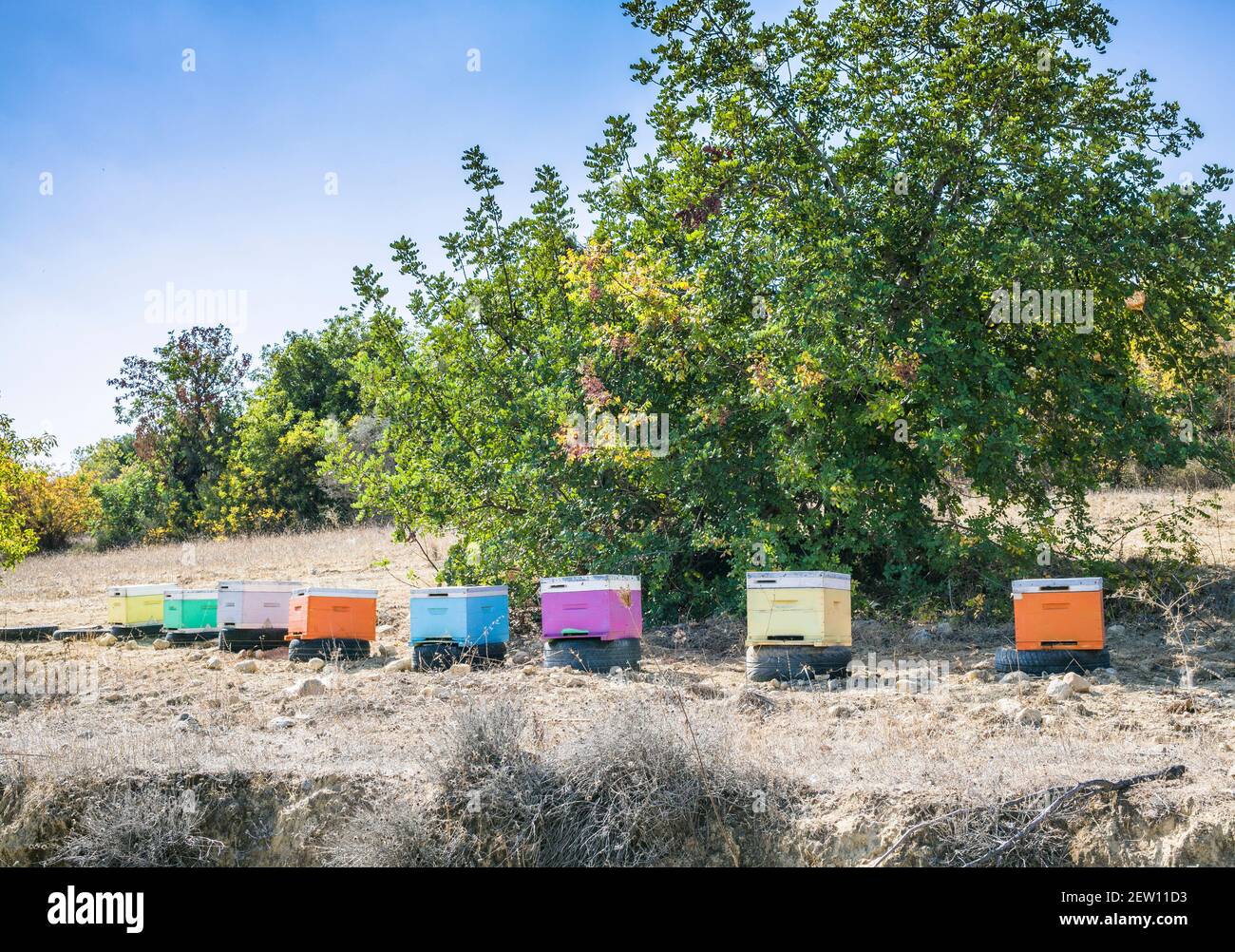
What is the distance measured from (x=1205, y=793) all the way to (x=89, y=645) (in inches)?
507

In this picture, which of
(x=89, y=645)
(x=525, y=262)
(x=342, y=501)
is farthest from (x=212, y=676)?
(x=342, y=501)

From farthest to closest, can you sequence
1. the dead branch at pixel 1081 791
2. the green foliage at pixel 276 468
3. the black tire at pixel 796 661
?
1. the green foliage at pixel 276 468
2. the black tire at pixel 796 661
3. the dead branch at pixel 1081 791

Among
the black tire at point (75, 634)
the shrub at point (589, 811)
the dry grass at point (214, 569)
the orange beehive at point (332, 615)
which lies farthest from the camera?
→ the dry grass at point (214, 569)

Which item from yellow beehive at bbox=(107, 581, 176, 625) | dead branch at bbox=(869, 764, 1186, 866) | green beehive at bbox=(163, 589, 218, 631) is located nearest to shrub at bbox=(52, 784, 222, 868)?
dead branch at bbox=(869, 764, 1186, 866)

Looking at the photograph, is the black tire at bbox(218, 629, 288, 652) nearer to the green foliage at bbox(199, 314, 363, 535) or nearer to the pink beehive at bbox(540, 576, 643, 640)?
the pink beehive at bbox(540, 576, 643, 640)

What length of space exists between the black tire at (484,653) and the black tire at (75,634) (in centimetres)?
645

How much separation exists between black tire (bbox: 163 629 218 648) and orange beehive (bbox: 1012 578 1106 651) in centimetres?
966

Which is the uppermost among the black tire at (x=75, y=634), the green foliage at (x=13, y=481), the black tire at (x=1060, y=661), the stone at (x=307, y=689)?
the green foliage at (x=13, y=481)

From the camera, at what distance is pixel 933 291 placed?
12.7 metres

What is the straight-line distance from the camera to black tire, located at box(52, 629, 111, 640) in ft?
49.7

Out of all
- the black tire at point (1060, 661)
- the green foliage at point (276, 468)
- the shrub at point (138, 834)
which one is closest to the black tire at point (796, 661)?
the black tire at point (1060, 661)

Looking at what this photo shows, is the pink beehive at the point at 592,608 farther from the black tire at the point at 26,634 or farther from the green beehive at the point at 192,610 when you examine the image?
the black tire at the point at 26,634

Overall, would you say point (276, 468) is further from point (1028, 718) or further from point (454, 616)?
point (1028, 718)

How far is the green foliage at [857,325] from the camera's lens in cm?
1219
